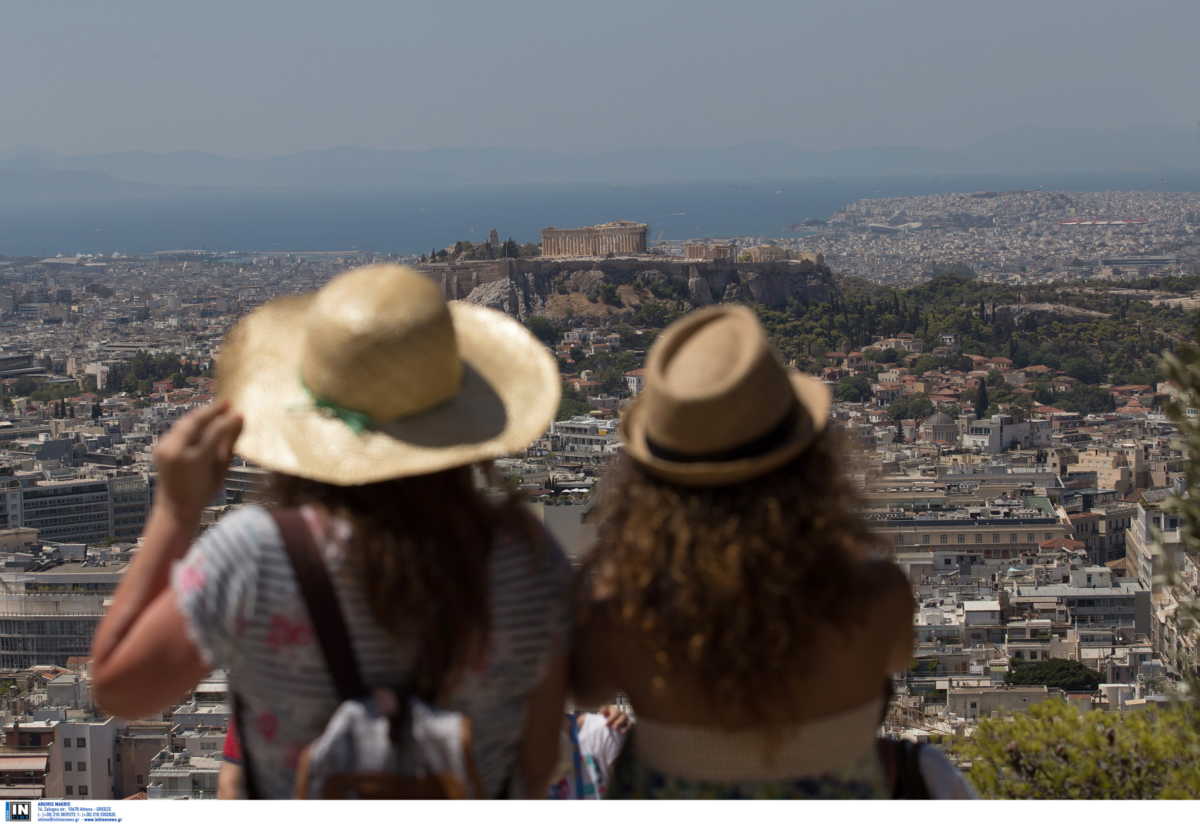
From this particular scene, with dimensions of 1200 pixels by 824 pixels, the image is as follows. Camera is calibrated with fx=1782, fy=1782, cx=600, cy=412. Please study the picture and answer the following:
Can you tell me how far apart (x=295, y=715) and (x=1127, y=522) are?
90.6ft

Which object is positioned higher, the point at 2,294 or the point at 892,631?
the point at 892,631

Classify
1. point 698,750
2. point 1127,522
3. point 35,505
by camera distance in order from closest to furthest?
1. point 698,750
2. point 1127,522
3. point 35,505

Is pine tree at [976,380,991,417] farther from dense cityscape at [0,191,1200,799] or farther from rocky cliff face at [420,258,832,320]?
rocky cliff face at [420,258,832,320]

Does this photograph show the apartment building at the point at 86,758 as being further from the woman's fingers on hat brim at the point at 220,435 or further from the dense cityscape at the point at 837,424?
the woman's fingers on hat brim at the point at 220,435

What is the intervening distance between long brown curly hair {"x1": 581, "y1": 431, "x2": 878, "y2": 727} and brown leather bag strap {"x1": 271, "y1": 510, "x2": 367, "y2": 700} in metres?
0.24

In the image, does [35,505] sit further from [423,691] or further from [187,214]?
[187,214]

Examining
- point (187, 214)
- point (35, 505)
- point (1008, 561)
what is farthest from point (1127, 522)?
point (187, 214)

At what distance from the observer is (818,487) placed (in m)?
1.62

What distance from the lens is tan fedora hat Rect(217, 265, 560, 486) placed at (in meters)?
1.58

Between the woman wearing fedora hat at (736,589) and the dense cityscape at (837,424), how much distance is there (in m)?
0.09

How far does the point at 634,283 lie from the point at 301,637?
171 ft

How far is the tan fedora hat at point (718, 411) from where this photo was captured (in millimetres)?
1602
